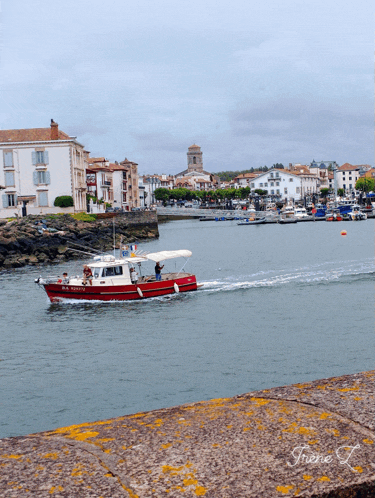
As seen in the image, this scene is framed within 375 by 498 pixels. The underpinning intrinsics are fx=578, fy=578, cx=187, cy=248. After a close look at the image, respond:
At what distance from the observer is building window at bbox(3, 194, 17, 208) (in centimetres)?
7431

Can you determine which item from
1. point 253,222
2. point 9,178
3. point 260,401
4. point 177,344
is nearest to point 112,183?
point 253,222

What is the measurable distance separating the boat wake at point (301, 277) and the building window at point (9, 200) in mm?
44412

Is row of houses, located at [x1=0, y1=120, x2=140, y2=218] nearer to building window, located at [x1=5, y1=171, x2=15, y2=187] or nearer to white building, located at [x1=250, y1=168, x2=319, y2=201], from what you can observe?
building window, located at [x1=5, y1=171, x2=15, y2=187]

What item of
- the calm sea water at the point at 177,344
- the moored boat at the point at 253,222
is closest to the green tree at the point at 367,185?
the moored boat at the point at 253,222

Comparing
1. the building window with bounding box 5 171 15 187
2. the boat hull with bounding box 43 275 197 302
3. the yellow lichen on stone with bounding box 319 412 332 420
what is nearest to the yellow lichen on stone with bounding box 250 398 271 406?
the yellow lichen on stone with bounding box 319 412 332 420

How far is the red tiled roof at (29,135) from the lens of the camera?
7504 cm

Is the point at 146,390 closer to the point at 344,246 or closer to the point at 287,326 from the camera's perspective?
the point at 287,326

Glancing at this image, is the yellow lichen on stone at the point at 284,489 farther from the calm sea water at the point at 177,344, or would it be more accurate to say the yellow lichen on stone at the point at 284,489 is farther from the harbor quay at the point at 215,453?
the calm sea water at the point at 177,344

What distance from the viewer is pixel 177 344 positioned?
21984 millimetres

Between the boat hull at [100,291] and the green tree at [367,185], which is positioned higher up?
the green tree at [367,185]

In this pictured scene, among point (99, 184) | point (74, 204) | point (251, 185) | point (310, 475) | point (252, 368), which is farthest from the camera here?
point (251, 185)

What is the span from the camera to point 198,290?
111ft

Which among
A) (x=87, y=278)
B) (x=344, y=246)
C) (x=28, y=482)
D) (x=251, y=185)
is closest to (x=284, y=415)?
(x=28, y=482)

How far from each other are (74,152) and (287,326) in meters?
58.4
